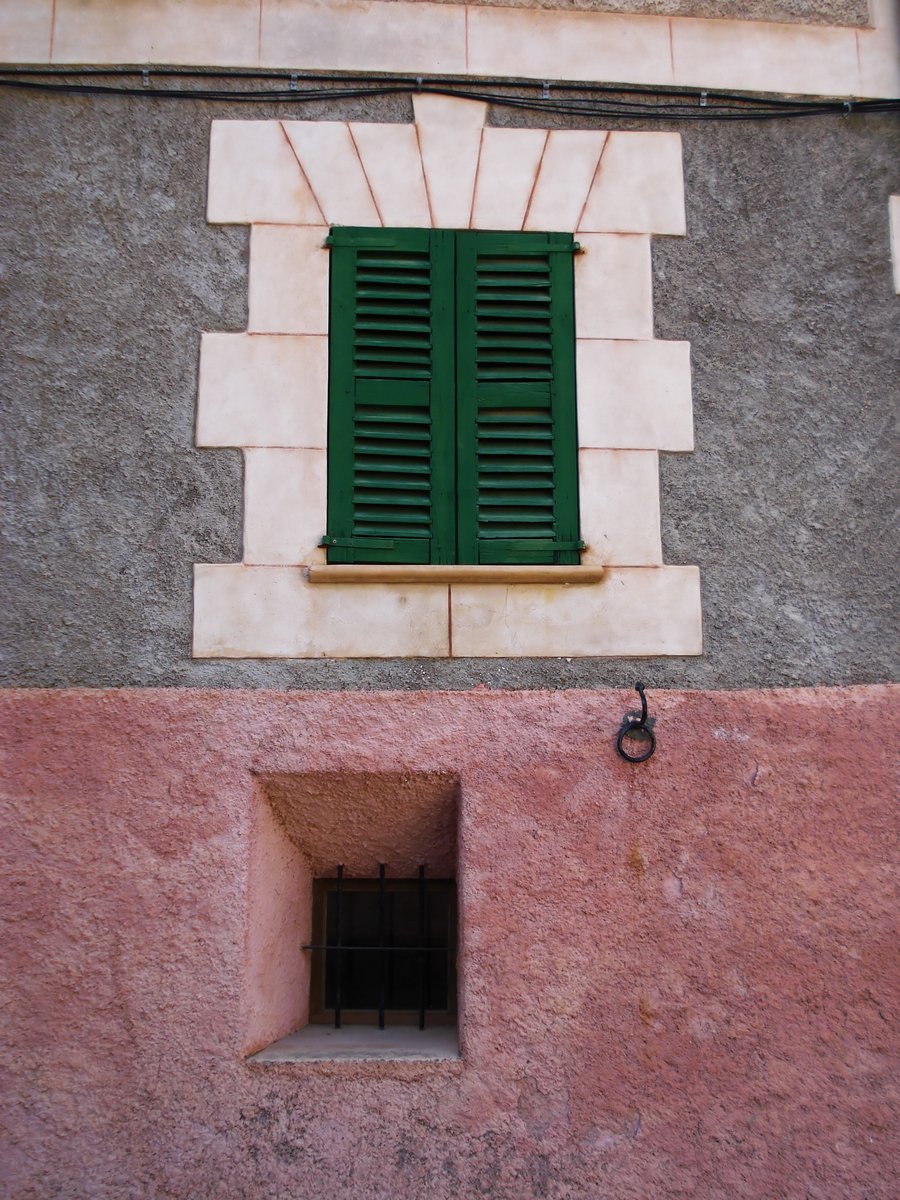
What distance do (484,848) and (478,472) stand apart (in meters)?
1.36

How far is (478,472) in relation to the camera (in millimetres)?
4004

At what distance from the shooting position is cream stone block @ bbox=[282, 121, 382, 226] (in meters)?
4.12

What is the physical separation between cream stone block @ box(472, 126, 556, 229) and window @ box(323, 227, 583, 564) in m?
0.08

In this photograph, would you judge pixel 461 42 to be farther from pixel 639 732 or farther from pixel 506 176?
pixel 639 732

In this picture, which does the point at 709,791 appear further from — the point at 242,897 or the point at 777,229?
the point at 777,229

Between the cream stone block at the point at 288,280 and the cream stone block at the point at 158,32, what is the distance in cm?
74

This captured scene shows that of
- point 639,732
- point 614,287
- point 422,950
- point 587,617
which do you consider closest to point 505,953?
point 422,950

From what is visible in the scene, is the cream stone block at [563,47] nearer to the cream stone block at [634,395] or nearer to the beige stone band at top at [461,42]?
the beige stone band at top at [461,42]

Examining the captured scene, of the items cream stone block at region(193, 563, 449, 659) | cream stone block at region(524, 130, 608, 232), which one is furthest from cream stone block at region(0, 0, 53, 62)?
cream stone block at region(193, 563, 449, 659)

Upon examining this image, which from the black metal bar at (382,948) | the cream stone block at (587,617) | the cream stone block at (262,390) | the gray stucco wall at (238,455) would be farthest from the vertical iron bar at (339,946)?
the cream stone block at (262,390)

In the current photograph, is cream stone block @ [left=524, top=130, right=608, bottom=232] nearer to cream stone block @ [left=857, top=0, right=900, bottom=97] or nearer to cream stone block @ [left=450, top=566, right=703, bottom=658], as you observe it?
cream stone block @ [left=857, top=0, right=900, bottom=97]

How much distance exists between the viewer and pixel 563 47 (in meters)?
4.29

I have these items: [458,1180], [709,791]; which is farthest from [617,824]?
[458,1180]

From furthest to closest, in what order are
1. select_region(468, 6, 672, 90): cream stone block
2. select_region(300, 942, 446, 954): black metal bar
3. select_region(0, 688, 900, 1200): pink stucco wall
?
select_region(468, 6, 672, 90): cream stone block → select_region(300, 942, 446, 954): black metal bar → select_region(0, 688, 900, 1200): pink stucco wall
